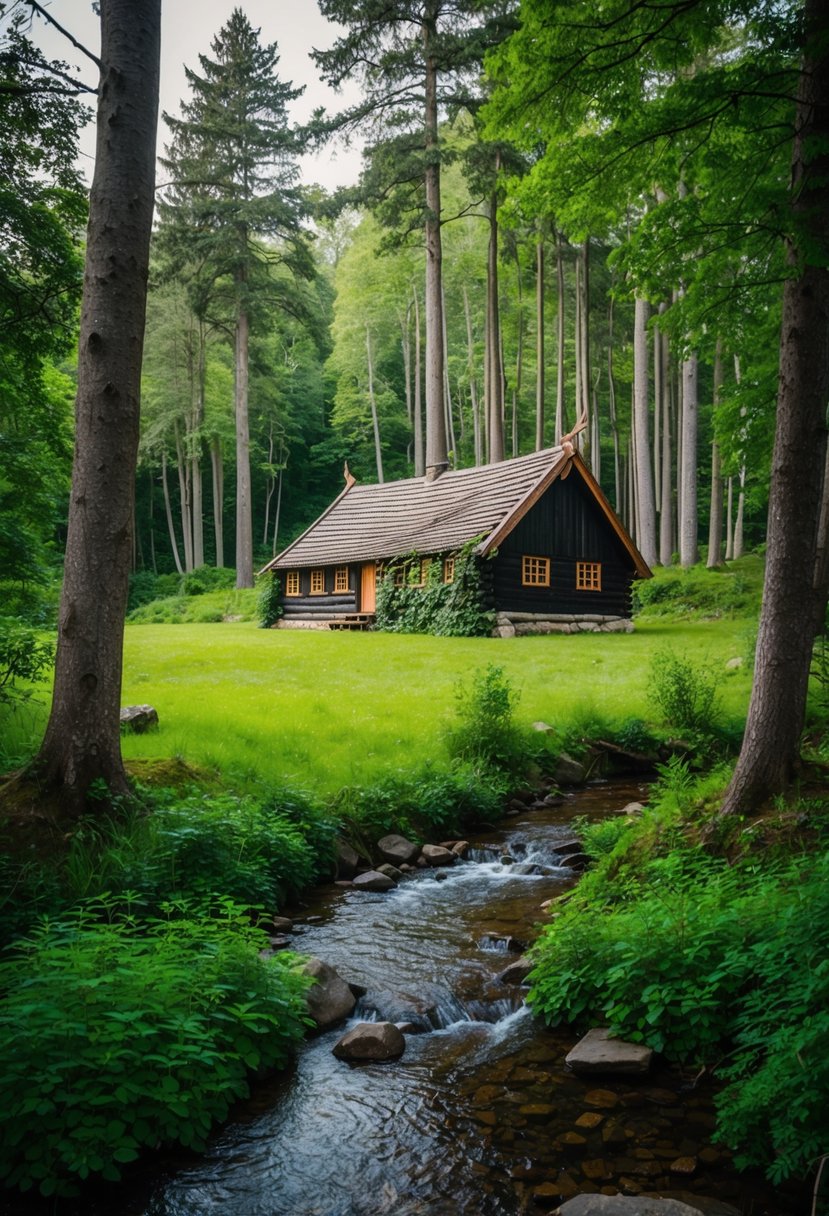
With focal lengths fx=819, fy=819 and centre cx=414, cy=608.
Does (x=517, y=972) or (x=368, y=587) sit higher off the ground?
(x=368, y=587)

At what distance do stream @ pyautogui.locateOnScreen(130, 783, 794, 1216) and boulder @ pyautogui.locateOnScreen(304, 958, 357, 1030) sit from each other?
0.29 feet

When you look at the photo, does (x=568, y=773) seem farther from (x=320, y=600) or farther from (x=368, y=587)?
(x=320, y=600)

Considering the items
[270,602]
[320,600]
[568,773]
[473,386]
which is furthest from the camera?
[473,386]

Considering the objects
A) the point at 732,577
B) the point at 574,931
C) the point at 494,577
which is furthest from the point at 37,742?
the point at 732,577

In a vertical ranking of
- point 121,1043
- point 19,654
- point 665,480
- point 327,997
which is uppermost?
point 665,480

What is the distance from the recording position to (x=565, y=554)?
25734 millimetres

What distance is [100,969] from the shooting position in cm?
439

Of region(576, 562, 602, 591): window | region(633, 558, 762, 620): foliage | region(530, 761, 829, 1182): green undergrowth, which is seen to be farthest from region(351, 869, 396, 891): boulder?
region(576, 562, 602, 591): window

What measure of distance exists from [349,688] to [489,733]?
160 inches

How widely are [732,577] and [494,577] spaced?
834 cm

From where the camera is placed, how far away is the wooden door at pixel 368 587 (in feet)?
90.9

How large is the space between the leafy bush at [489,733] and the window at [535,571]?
1286cm

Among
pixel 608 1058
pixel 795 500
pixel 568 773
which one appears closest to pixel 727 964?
pixel 608 1058

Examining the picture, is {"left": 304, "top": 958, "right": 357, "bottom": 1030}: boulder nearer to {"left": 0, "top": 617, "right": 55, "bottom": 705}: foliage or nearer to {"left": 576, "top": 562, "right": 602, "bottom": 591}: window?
{"left": 0, "top": 617, "right": 55, "bottom": 705}: foliage
